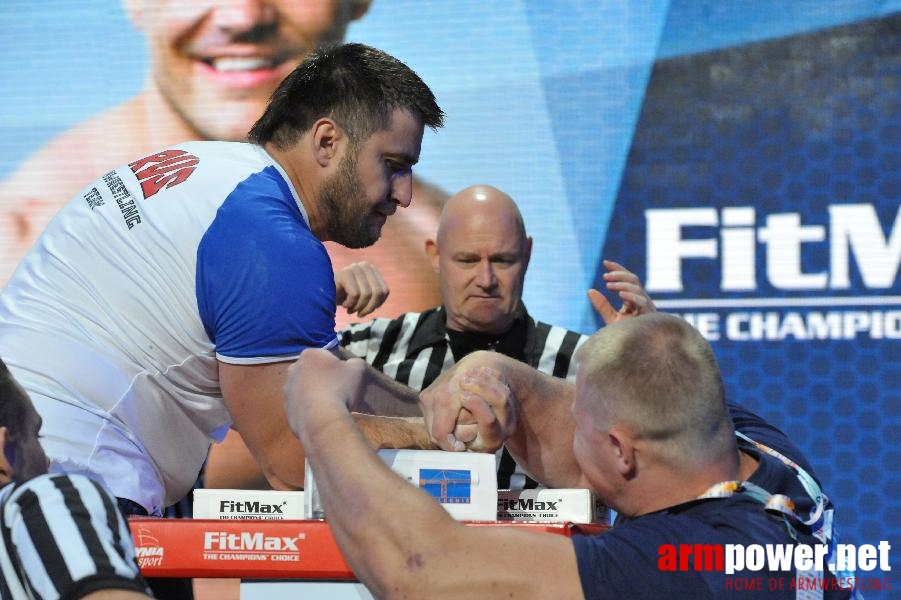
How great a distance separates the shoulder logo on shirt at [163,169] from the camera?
5.77ft

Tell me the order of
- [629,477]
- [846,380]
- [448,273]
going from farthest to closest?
[846,380]
[448,273]
[629,477]

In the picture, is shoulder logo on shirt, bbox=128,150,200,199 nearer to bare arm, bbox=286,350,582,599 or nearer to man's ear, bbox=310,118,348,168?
man's ear, bbox=310,118,348,168

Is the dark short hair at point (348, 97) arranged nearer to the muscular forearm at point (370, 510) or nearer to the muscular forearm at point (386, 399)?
the muscular forearm at point (386, 399)

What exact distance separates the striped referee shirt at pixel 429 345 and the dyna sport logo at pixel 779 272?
0.55 m

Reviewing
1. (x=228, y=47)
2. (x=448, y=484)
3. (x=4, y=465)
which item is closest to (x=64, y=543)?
(x=4, y=465)

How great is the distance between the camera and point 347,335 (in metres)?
3.07

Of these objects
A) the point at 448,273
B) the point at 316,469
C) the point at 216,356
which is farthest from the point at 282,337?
the point at 448,273

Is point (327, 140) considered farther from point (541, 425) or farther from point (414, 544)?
point (414, 544)

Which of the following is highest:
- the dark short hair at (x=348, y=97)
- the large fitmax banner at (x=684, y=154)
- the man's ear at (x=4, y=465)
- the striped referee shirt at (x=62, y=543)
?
the large fitmax banner at (x=684, y=154)

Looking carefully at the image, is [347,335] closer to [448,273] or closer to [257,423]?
[448,273]

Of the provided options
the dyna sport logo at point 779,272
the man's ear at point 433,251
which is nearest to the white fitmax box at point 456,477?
the man's ear at point 433,251

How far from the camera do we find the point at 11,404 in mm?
1290

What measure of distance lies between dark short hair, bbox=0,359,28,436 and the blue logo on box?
48 centimetres

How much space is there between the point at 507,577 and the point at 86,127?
2.96 meters
